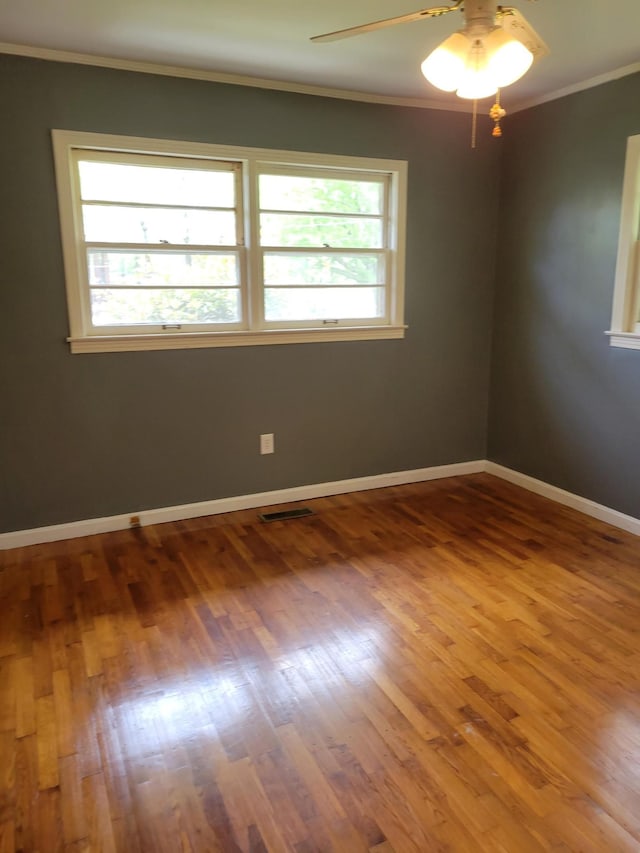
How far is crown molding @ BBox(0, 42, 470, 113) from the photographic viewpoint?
2.92 metres

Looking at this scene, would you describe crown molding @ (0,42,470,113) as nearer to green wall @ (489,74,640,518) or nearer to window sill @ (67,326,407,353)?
green wall @ (489,74,640,518)

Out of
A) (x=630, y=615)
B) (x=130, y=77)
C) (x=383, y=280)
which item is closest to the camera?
(x=630, y=615)

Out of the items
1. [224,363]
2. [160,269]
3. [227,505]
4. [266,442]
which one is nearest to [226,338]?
[224,363]

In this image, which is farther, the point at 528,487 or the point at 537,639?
the point at 528,487

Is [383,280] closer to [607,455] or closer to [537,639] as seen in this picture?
[607,455]

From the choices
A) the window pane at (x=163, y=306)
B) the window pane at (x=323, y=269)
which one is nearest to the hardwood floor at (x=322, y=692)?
the window pane at (x=163, y=306)

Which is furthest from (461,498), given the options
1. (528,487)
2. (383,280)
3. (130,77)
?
(130,77)

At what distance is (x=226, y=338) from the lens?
11.7 ft

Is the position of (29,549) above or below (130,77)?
below

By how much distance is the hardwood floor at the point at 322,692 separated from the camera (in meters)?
1.62

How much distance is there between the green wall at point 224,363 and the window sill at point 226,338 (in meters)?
0.05

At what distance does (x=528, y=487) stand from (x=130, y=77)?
133 inches

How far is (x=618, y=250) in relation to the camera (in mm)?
3381

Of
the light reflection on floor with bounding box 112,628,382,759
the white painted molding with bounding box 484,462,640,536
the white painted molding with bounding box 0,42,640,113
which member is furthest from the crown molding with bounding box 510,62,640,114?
the light reflection on floor with bounding box 112,628,382,759
